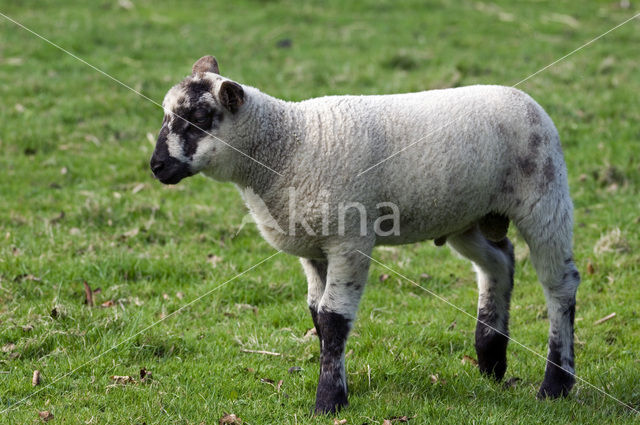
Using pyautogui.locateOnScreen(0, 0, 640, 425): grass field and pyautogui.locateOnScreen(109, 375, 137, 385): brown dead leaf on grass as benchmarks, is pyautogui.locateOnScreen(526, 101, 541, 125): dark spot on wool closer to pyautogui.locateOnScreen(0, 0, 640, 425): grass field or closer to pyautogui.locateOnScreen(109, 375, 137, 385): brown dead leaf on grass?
pyautogui.locateOnScreen(0, 0, 640, 425): grass field

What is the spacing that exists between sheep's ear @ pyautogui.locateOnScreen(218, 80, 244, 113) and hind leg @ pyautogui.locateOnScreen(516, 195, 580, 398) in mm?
1997

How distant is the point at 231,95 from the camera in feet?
15.9

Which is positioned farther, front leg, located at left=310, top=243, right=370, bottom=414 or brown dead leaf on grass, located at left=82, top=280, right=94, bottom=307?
brown dead leaf on grass, located at left=82, top=280, right=94, bottom=307

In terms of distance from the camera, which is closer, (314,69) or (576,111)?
(576,111)

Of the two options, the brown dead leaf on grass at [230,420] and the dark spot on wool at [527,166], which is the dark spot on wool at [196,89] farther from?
the dark spot on wool at [527,166]

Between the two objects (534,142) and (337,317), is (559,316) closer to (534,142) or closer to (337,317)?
(534,142)

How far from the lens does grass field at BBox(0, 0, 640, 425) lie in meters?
5.11

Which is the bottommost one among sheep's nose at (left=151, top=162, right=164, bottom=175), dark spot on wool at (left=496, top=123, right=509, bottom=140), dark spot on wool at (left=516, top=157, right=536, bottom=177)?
sheep's nose at (left=151, top=162, right=164, bottom=175)

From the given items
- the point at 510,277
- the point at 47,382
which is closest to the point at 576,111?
the point at 510,277

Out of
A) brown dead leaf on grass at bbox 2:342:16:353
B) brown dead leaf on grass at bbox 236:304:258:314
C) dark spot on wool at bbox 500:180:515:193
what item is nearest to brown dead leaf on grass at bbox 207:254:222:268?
brown dead leaf on grass at bbox 236:304:258:314

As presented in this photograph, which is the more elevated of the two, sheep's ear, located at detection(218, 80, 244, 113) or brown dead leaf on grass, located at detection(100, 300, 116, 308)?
sheep's ear, located at detection(218, 80, 244, 113)

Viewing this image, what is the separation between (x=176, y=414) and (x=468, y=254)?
2.35m

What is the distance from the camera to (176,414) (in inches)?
188

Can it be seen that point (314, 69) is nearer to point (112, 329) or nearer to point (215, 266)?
point (215, 266)
